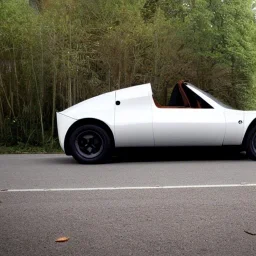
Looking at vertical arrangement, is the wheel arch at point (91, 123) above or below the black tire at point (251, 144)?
above

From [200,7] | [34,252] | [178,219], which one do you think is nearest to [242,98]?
[200,7]

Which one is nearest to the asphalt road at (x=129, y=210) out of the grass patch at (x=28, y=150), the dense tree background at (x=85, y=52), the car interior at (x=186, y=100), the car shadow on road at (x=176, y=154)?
the car shadow on road at (x=176, y=154)

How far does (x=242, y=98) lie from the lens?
44.4 feet

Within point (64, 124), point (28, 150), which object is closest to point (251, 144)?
point (64, 124)

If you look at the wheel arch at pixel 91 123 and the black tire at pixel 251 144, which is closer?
the wheel arch at pixel 91 123

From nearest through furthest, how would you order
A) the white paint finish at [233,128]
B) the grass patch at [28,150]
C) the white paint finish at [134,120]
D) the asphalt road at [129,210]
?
the asphalt road at [129,210], the white paint finish at [134,120], the white paint finish at [233,128], the grass patch at [28,150]

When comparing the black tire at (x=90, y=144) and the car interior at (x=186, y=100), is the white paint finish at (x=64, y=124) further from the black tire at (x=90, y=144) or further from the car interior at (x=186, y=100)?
the car interior at (x=186, y=100)

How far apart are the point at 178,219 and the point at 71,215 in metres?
0.91

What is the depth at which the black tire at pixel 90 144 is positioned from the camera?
25.3 feet

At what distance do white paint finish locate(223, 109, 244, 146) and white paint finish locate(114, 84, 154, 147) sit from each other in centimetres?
121

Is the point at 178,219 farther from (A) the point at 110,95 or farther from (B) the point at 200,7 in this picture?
(B) the point at 200,7

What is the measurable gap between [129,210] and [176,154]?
414 cm

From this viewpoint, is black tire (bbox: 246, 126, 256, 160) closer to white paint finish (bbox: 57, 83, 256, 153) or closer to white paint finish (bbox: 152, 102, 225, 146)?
white paint finish (bbox: 57, 83, 256, 153)

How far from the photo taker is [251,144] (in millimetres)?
7934
